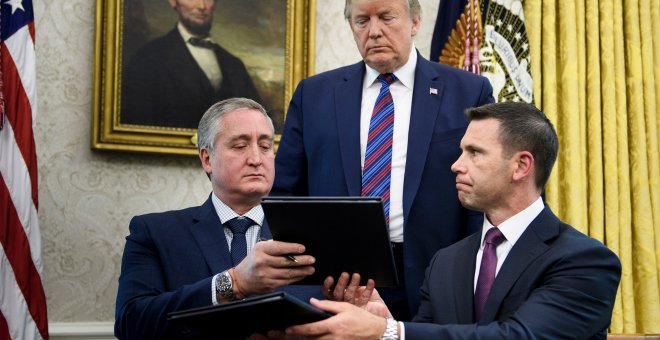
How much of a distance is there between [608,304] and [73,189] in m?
2.73

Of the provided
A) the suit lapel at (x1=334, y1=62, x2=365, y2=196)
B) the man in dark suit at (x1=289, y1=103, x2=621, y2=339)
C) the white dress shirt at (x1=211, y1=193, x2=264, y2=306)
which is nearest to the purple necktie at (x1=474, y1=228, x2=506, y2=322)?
the man in dark suit at (x1=289, y1=103, x2=621, y2=339)

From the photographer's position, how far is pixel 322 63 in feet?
15.7

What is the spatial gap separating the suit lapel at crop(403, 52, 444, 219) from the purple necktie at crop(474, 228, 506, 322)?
0.39 meters

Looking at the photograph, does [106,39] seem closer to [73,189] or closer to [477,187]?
[73,189]

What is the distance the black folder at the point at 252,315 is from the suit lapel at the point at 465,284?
0.53 meters

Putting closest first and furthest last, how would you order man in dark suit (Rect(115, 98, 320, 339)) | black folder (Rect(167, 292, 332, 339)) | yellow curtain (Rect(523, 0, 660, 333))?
black folder (Rect(167, 292, 332, 339))
man in dark suit (Rect(115, 98, 320, 339))
yellow curtain (Rect(523, 0, 660, 333))

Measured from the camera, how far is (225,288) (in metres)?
2.45

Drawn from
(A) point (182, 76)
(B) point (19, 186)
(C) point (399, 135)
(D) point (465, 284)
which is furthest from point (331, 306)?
(A) point (182, 76)

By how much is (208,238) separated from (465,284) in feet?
2.64

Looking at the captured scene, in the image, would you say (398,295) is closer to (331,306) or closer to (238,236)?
(238,236)

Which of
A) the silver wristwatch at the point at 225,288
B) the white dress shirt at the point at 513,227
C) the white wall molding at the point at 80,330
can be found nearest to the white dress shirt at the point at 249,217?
the silver wristwatch at the point at 225,288

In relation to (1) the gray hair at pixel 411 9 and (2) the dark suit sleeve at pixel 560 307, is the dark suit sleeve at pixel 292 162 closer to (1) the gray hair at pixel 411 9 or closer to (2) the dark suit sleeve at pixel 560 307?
(1) the gray hair at pixel 411 9

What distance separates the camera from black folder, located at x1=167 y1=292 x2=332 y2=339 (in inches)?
79.9

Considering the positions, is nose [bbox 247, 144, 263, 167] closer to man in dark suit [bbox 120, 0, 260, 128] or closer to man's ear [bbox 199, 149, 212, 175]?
man's ear [bbox 199, 149, 212, 175]
